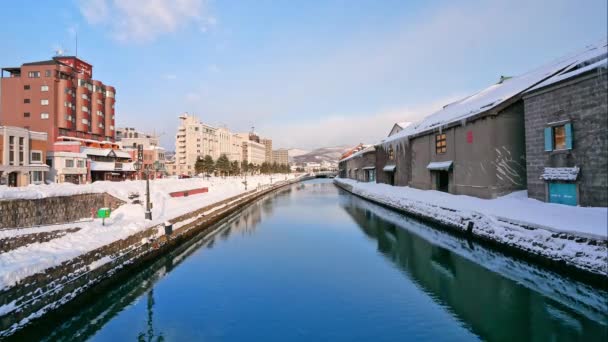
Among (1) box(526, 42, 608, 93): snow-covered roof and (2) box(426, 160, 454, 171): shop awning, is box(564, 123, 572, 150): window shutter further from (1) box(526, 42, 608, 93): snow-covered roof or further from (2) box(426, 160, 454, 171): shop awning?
(2) box(426, 160, 454, 171): shop awning

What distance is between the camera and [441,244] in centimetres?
2158

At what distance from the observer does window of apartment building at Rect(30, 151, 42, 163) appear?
42.2m

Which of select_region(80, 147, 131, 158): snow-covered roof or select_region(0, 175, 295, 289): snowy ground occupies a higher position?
select_region(80, 147, 131, 158): snow-covered roof

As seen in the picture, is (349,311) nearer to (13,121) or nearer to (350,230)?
(350,230)

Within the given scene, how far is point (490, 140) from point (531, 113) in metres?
4.08

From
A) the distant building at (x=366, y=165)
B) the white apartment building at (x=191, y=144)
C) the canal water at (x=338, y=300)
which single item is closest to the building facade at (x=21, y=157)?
the canal water at (x=338, y=300)

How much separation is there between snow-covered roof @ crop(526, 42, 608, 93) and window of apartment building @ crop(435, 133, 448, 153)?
12906 mm

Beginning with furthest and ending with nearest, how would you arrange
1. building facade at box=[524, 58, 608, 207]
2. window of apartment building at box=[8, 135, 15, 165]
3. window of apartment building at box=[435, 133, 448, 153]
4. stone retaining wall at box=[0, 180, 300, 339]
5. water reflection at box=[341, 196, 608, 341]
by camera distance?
window of apartment building at box=[8, 135, 15, 165]
window of apartment building at box=[435, 133, 448, 153]
building facade at box=[524, 58, 608, 207]
water reflection at box=[341, 196, 608, 341]
stone retaining wall at box=[0, 180, 300, 339]

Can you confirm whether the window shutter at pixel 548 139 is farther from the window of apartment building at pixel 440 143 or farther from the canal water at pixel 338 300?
the window of apartment building at pixel 440 143

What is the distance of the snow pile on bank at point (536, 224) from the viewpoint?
1255cm

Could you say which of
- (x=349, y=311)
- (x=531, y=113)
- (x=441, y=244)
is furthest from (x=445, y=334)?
(x=531, y=113)

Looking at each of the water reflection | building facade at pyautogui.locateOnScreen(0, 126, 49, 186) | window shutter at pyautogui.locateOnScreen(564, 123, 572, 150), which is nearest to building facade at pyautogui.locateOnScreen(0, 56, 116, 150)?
building facade at pyautogui.locateOnScreen(0, 126, 49, 186)

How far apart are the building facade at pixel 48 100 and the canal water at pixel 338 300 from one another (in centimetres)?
6281

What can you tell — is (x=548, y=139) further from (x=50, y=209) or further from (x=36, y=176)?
(x=36, y=176)
